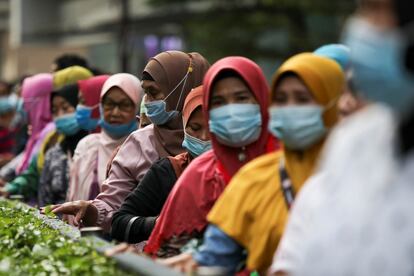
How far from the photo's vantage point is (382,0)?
421cm

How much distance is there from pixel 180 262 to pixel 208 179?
0.98 meters

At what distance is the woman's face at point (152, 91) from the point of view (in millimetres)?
8656

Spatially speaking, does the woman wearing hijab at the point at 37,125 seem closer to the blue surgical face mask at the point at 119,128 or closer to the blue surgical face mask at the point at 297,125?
the blue surgical face mask at the point at 119,128

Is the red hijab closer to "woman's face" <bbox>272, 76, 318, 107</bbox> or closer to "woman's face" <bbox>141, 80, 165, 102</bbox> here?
"woman's face" <bbox>272, 76, 318, 107</bbox>

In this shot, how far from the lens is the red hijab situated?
6402mm

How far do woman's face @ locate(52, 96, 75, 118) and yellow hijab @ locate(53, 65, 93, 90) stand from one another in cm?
Result: 36

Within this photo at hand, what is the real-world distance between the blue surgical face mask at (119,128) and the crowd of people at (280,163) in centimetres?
13

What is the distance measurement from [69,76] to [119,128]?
2713 mm

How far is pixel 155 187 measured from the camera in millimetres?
7430

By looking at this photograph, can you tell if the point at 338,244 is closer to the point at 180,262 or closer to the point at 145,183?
the point at 180,262

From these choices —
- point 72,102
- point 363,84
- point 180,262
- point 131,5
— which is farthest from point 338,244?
point 131,5

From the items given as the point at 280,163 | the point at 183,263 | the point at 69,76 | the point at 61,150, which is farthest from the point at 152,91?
the point at 69,76

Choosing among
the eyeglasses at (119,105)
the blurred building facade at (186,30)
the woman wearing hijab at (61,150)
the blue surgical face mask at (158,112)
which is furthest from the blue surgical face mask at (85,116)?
the blurred building facade at (186,30)

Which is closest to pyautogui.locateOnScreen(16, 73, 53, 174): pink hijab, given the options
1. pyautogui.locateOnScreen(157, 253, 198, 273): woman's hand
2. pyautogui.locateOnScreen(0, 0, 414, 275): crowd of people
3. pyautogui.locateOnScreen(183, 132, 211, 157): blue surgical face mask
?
pyautogui.locateOnScreen(0, 0, 414, 275): crowd of people
